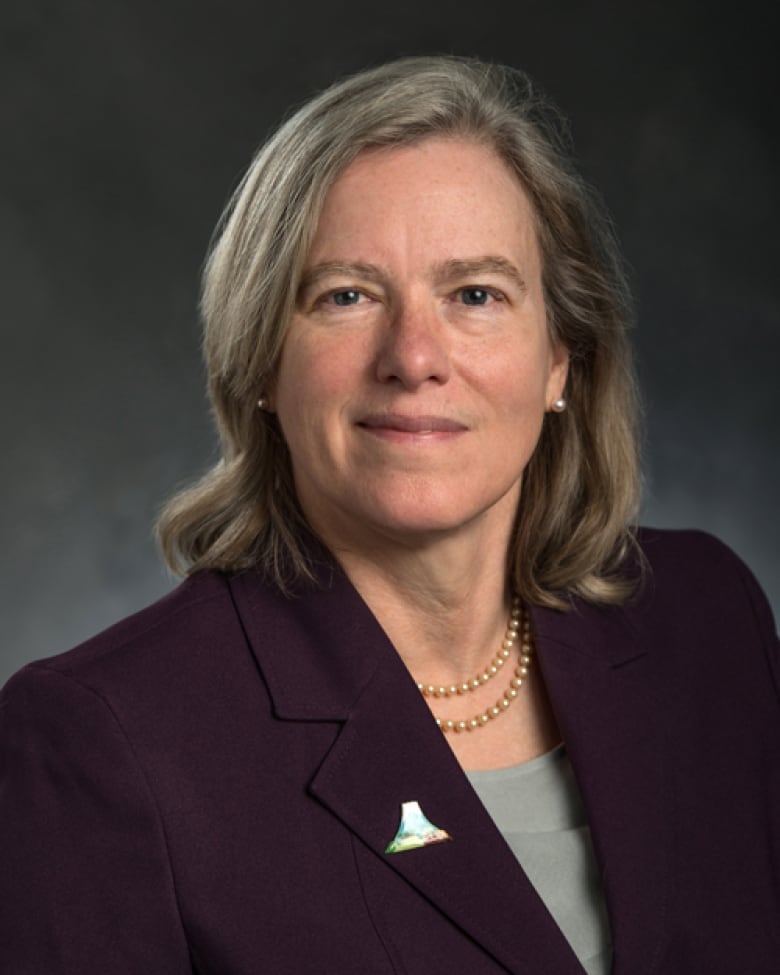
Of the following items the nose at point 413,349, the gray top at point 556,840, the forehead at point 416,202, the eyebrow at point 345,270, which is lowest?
the gray top at point 556,840

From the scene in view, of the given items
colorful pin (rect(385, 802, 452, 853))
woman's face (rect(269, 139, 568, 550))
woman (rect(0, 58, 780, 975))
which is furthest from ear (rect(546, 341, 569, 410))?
colorful pin (rect(385, 802, 452, 853))

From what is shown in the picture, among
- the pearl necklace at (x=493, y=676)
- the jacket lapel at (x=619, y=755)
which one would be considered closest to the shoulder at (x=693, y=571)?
the jacket lapel at (x=619, y=755)

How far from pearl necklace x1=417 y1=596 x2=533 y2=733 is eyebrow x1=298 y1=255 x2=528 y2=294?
2.40ft

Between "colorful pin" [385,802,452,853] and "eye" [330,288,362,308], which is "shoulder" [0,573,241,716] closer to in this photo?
"colorful pin" [385,802,452,853]

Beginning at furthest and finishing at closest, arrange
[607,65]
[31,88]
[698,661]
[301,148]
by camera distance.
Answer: [607,65] → [31,88] → [698,661] → [301,148]

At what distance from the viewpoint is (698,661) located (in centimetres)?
316

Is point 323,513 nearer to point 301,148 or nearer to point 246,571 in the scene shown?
point 246,571

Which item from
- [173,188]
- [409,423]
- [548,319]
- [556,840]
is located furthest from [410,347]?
[173,188]

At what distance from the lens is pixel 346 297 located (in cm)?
269

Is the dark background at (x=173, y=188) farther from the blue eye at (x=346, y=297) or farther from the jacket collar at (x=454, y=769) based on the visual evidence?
the blue eye at (x=346, y=297)

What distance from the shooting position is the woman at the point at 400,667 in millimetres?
2441

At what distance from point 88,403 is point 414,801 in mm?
2464

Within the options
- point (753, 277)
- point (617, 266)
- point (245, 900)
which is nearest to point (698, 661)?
point (617, 266)

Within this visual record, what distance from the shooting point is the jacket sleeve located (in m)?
2.37
